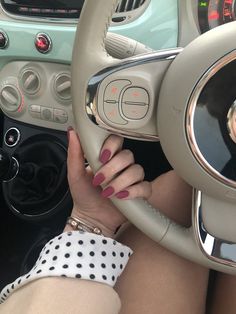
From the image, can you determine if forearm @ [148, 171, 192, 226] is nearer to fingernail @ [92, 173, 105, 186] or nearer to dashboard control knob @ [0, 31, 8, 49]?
fingernail @ [92, 173, 105, 186]

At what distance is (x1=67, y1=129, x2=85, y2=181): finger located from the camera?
64cm

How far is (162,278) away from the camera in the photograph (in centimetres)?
77

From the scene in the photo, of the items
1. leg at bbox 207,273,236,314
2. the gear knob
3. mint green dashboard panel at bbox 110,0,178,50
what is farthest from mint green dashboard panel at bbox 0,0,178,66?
leg at bbox 207,273,236,314

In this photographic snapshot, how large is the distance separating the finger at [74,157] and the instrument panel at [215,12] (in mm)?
364

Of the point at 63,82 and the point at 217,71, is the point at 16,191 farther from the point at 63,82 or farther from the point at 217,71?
the point at 217,71

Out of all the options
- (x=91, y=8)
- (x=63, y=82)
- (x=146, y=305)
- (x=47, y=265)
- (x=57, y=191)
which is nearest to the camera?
(x=91, y=8)

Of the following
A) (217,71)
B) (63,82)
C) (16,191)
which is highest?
(217,71)

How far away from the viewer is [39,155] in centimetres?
109

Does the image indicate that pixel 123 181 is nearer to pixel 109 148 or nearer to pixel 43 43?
pixel 109 148

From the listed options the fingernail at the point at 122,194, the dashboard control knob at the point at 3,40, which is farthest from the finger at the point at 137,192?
the dashboard control knob at the point at 3,40

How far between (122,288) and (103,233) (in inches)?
4.1

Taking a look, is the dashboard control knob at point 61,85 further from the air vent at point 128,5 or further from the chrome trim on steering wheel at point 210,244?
the chrome trim on steering wheel at point 210,244

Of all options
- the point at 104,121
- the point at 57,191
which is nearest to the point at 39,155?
the point at 57,191

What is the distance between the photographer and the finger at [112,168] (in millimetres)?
594
